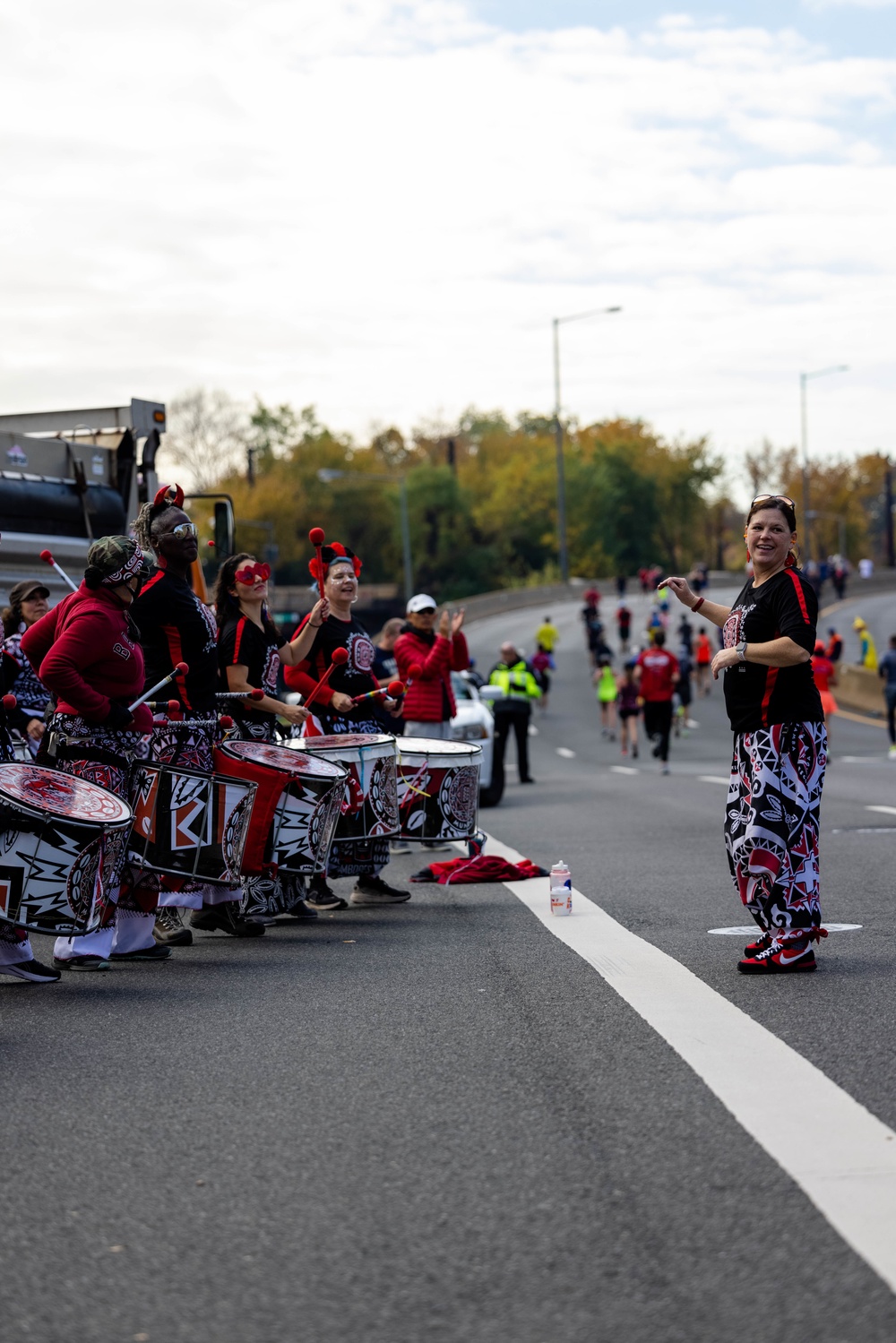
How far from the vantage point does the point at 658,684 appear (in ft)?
A: 78.7

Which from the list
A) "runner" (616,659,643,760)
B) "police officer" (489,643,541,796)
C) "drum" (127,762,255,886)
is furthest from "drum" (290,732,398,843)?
"runner" (616,659,643,760)

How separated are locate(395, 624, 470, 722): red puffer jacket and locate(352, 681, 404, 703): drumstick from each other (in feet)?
5.74

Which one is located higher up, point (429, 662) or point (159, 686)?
point (159, 686)

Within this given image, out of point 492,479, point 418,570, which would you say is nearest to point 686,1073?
point 418,570

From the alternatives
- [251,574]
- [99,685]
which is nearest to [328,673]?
[251,574]

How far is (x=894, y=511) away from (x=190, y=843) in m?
158

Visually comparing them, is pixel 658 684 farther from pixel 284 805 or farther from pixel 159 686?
pixel 159 686

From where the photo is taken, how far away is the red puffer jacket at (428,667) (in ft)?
40.0

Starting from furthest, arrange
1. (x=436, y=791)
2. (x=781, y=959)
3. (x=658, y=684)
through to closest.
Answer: (x=658, y=684) → (x=436, y=791) → (x=781, y=959)

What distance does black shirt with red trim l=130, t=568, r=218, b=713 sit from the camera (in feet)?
26.4

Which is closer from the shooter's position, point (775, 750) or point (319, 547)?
point (775, 750)

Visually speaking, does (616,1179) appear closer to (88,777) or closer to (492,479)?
(88,777)

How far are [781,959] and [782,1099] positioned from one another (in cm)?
207

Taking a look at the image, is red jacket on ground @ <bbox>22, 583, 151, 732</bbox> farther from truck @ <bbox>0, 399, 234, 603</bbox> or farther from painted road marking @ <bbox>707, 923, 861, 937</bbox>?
truck @ <bbox>0, 399, 234, 603</bbox>
